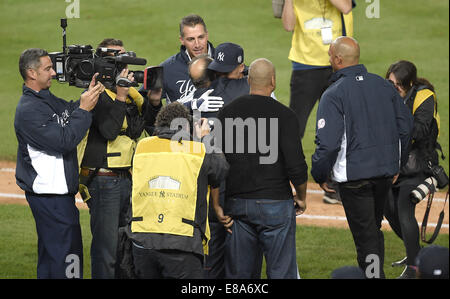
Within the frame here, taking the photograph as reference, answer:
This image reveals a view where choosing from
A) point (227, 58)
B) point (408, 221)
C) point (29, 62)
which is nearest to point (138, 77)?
point (227, 58)

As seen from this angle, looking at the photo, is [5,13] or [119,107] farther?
[5,13]

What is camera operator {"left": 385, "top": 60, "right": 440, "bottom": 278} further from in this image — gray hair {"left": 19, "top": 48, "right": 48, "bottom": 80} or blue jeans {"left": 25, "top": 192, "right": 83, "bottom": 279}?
gray hair {"left": 19, "top": 48, "right": 48, "bottom": 80}

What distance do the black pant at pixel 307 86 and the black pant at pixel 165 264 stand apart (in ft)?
12.9

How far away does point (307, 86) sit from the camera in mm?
9367

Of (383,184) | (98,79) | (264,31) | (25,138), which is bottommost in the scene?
(383,184)

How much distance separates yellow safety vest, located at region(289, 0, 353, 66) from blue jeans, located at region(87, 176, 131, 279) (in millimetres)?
3242

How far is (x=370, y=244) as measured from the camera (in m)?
6.71

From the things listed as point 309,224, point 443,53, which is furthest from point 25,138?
point 443,53

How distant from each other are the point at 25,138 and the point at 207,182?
1454 mm

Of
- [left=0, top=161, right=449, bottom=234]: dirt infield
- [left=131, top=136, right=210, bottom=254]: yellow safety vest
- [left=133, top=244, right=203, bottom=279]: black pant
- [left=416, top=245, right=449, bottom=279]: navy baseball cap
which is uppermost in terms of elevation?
[left=131, top=136, right=210, bottom=254]: yellow safety vest

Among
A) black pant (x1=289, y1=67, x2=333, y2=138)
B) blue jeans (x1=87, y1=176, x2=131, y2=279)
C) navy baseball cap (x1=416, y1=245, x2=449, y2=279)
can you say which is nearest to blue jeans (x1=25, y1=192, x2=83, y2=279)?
blue jeans (x1=87, y1=176, x2=131, y2=279)

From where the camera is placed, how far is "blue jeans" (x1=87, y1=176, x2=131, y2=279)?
6.82 m
